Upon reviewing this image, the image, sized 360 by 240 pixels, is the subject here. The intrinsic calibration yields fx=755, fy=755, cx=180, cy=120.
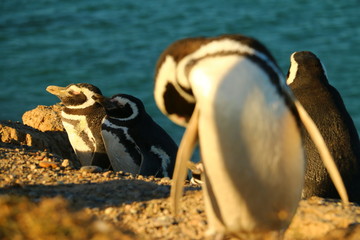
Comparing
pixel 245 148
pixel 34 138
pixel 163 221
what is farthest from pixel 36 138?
pixel 245 148

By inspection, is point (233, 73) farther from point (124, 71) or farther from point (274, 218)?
point (124, 71)

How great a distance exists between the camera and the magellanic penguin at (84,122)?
7414mm

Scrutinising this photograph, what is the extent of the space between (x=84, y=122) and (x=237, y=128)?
438 centimetres

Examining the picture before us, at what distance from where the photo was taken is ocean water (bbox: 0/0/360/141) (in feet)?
46.1

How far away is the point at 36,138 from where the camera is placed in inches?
261

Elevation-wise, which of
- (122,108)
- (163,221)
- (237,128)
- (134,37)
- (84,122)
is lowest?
(134,37)

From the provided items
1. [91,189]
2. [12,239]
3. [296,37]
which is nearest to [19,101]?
[296,37]

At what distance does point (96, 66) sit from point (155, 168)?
8.58 metres

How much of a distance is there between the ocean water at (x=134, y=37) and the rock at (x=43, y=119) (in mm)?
3430

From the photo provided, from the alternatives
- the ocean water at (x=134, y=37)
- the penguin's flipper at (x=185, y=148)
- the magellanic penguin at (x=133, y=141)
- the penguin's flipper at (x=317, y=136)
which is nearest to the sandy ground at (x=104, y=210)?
the penguin's flipper at (x=185, y=148)

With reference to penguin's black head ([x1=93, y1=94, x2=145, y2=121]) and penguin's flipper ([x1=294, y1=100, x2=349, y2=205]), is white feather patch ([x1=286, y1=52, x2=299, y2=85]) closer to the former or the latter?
penguin's black head ([x1=93, y1=94, x2=145, y2=121])

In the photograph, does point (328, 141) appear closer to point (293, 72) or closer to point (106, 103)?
point (293, 72)

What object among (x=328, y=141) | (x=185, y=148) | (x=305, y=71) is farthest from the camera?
(x=305, y=71)

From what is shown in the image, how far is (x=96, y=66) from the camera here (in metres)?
15.2
